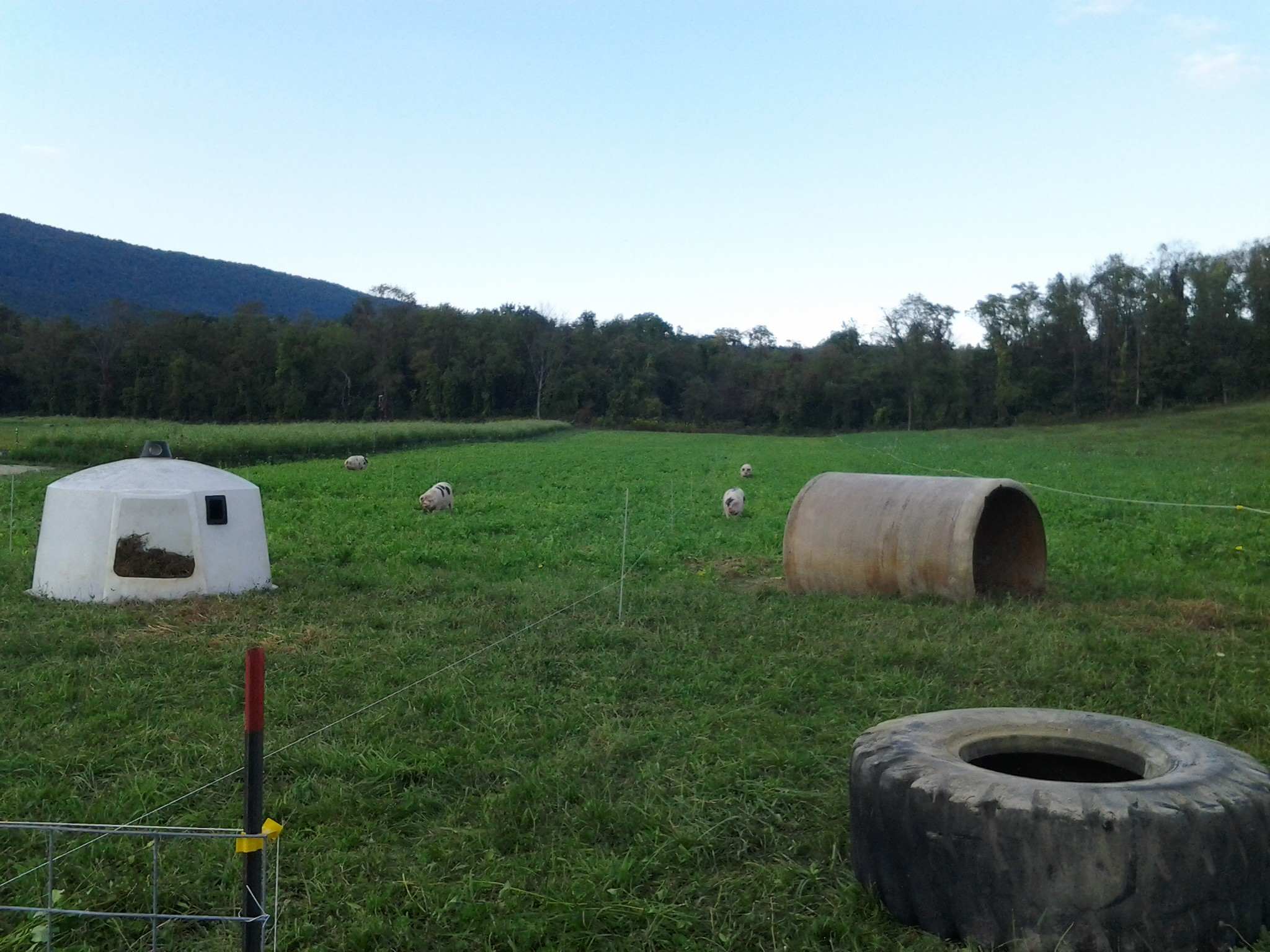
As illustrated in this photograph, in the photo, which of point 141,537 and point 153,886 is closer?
point 153,886

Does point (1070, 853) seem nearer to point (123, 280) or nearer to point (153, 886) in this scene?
point (153, 886)

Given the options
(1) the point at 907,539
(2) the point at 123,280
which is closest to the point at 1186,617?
(1) the point at 907,539

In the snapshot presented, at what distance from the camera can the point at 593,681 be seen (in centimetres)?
642

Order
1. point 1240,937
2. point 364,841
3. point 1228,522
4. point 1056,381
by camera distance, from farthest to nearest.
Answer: point 1056,381, point 1228,522, point 364,841, point 1240,937

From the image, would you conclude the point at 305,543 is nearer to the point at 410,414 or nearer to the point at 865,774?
the point at 865,774

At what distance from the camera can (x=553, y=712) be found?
19.0 feet

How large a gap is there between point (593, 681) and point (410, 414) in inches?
3472

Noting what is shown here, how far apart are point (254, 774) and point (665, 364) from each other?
336 feet

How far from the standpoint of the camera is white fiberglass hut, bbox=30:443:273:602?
28.6 feet

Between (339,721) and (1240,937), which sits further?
(339,721)

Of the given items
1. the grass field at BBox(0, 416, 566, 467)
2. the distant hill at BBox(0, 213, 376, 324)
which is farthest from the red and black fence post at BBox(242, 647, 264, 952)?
the distant hill at BBox(0, 213, 376, 324)

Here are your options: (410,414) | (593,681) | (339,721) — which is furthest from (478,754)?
(410,414)

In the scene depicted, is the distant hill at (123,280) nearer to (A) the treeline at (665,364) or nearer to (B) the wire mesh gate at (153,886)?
(A) the treeline at (665,364)

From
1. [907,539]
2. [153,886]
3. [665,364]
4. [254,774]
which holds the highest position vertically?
[665,364]
